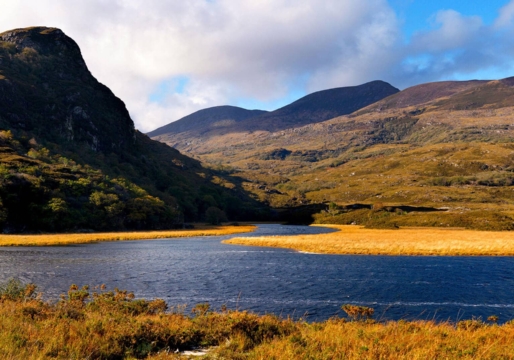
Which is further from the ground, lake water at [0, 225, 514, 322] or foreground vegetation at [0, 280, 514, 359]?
foreground vegetation at [0, 280, 514, 359]

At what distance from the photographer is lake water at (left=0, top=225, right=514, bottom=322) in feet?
107

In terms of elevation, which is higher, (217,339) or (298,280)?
(217,339)

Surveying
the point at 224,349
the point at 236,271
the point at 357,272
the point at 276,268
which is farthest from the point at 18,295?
the point at 357,272

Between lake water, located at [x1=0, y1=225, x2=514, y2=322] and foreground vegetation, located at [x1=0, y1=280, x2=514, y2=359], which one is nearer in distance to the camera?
foreground vegetation, located at [x1=0, y1=280, x2=514, y2=359]

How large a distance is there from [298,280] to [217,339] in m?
27.6

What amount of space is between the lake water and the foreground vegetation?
1133 cm

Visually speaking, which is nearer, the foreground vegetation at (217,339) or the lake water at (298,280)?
the foreground vegetation at (217,339)

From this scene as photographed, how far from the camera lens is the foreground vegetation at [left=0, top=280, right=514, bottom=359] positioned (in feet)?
43.4

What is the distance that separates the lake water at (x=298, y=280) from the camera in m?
32.7

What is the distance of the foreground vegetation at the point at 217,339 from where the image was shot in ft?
43.4

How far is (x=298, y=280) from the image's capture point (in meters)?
43.4

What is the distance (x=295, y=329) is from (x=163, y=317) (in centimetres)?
654

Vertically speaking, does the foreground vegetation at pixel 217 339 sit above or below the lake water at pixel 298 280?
above

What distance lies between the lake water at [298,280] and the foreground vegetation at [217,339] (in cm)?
1133
